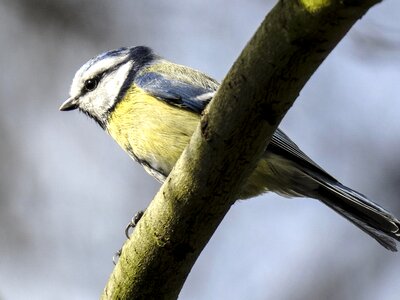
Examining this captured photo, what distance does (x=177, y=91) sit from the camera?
296cm

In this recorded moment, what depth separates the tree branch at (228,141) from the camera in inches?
60.2

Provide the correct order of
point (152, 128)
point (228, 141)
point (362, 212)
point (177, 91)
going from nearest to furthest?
point (228, 141)
point (362, 212)
point (152, 128)
point (177, 91)

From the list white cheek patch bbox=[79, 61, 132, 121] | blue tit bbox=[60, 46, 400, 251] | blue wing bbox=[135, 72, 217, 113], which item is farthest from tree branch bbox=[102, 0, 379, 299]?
white cheek patch bbox=[79, 61, 132, 121]

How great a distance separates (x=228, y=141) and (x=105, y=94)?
158 centimetres

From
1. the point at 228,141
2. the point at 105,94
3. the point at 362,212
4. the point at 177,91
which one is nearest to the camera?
the point at 228,141

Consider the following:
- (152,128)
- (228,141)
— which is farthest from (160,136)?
(228,141)

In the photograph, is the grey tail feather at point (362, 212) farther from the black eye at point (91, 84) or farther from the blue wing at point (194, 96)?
the black eye at point (91, 84)

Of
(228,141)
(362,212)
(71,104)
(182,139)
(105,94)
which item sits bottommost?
(228,141)

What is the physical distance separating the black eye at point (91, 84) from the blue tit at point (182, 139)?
13 centimetres

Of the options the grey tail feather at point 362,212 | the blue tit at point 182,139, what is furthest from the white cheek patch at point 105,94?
the grey tail feather at point 362,212

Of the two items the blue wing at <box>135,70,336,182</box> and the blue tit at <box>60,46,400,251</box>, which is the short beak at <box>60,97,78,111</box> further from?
the blue wing at <box>135,70,336,182</box>

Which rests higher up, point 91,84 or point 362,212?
point 91,84

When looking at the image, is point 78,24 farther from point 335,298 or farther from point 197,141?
point 197,141

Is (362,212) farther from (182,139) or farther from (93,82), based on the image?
(93,82)
